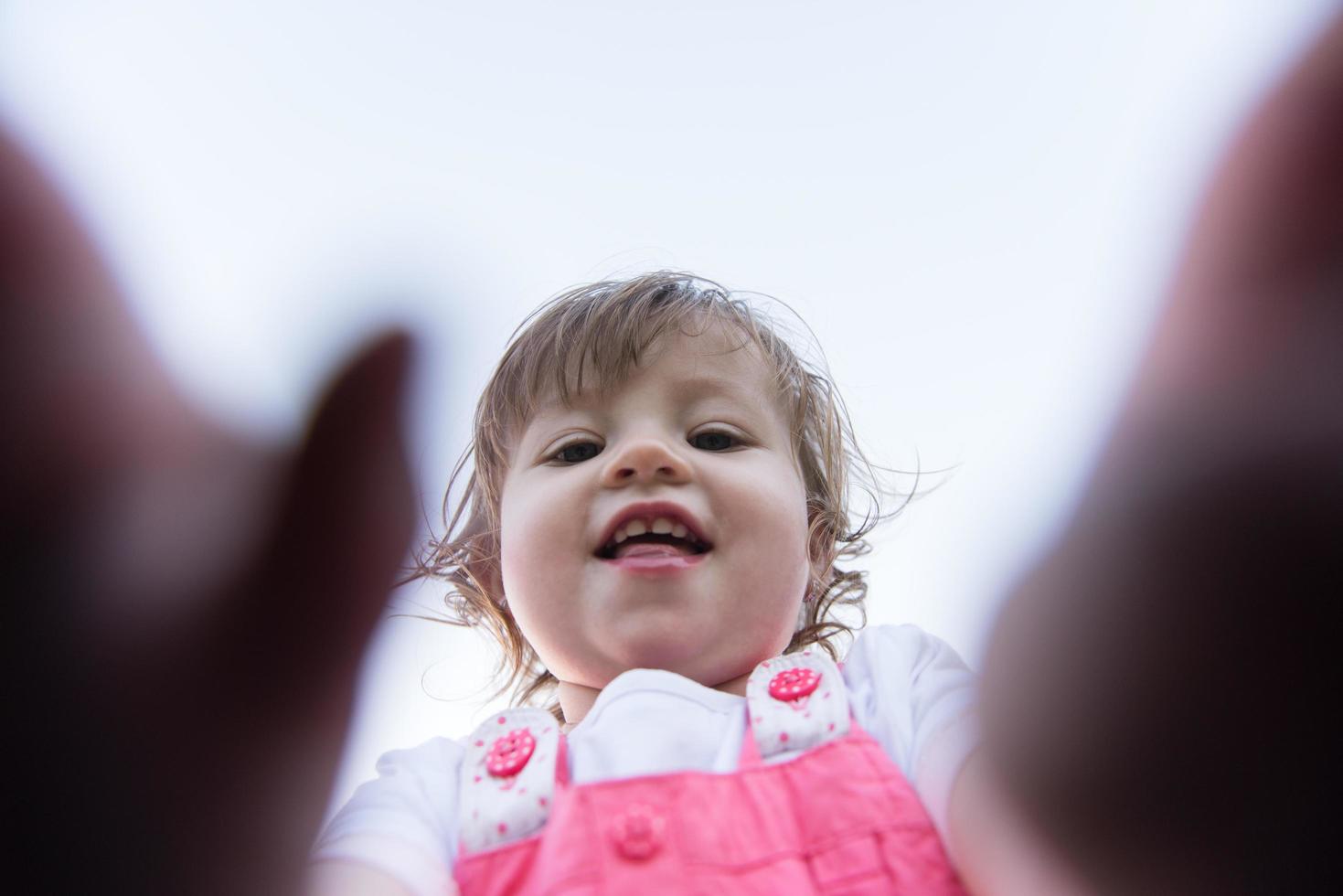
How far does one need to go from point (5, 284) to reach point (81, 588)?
0.12 metres

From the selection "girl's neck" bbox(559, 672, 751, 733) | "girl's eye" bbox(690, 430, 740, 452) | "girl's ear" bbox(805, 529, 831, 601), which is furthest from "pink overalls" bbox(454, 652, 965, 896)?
"girl's ear" bbox(805, 529, 831, 601)

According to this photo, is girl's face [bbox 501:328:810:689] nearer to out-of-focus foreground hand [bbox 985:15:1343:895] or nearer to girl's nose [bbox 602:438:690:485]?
girl's nose [bbox 602:438:690:485]

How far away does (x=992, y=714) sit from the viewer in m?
0.43

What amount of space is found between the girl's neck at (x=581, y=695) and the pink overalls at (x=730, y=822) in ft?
0.36

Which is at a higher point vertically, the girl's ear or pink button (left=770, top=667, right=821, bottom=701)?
the girl's ear

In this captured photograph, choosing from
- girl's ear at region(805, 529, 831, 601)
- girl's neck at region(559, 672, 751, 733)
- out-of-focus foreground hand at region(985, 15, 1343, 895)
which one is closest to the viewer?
out-of-focus foreground hand at region(985, 15, 1343, 895)

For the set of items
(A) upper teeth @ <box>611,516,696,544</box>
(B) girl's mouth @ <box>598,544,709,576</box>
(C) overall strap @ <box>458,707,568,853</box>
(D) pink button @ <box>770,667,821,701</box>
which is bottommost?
(C) overall strap @ <box>458,707,568,853</box>

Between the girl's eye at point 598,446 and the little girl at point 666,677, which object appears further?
the girl's eye at point 598,446

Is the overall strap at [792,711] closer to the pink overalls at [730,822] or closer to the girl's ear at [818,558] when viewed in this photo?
the pink overalls at [730,822]

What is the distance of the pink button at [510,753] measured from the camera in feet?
2.32

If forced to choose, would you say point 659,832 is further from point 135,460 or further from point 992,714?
point 135,460

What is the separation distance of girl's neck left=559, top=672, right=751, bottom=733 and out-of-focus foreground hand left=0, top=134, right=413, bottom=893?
1.28ft

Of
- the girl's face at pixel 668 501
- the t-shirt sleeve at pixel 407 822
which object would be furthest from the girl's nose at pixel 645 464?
the t-shirt sleeve at pixel 407 822

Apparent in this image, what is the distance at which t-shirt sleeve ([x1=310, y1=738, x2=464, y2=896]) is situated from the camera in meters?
0.64
